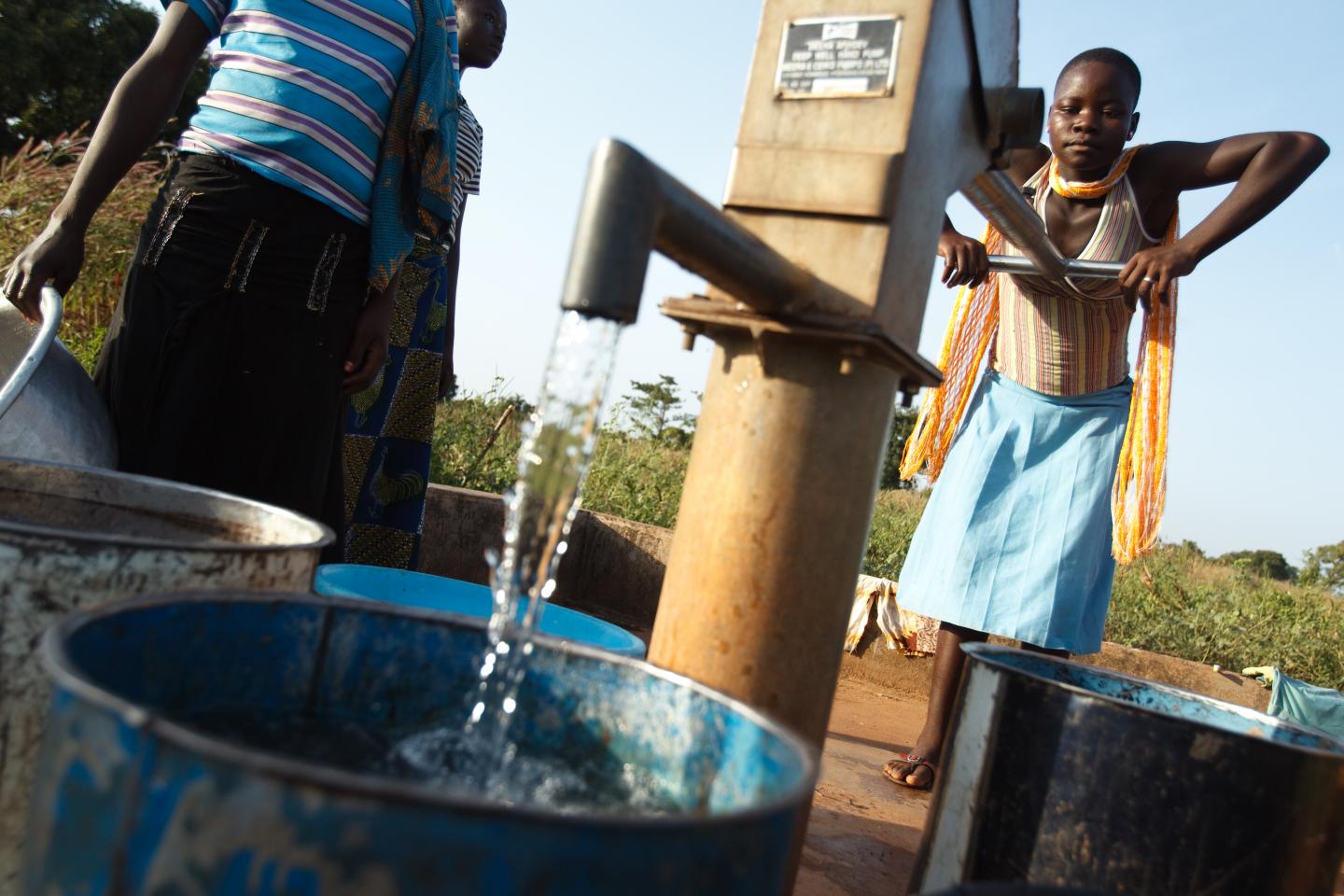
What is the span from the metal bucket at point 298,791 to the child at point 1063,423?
214 cm

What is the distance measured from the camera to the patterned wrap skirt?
354 cm

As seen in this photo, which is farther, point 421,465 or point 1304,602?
point 1304,602

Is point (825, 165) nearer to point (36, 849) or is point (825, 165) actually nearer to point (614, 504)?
point (36, 849)

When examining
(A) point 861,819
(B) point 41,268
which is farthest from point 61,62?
(A) point 861,819

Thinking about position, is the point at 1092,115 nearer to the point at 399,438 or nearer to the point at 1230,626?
the point at 399,438

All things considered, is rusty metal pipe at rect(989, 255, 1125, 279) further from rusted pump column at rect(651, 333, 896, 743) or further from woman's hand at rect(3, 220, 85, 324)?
woman's hand at rect(3, 220, 85, 324)

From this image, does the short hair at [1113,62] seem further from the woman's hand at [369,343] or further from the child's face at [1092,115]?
the woman's hand at [369,343]

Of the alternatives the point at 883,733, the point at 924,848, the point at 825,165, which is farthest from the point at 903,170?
the point at 883,733

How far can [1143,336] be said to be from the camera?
9.23 feet

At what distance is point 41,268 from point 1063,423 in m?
2.51

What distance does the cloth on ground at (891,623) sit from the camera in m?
4.77

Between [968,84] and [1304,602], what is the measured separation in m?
6.40

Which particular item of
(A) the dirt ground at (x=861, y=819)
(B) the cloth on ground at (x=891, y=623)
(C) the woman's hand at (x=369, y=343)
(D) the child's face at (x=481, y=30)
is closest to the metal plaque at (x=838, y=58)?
(C) the woman's hand at (x=369, y=343)

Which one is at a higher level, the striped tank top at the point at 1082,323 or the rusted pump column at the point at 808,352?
the striped tank top at the point at 1082,323
